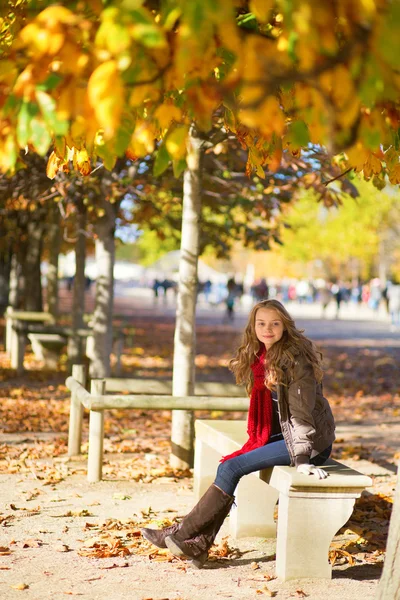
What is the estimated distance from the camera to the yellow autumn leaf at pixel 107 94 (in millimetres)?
2980

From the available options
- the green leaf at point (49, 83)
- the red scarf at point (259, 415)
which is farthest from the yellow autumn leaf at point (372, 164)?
the green leaf at point (49, 83)

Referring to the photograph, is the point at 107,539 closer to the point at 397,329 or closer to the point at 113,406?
the point at 113,406

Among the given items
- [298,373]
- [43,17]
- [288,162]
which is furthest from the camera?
[288,162]

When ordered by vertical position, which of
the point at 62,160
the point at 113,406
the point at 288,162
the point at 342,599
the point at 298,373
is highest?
the point at 288,162

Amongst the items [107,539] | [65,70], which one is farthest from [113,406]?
[65,70]

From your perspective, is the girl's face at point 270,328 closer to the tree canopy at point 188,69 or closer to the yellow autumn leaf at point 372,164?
the yellow autumn leaf at point 372,164

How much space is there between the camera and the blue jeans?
5.54m

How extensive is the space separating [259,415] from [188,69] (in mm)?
3044

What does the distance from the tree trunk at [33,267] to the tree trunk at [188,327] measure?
12060 mm

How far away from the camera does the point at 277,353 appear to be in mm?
5645

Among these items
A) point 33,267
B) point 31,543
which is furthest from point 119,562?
point 33,267

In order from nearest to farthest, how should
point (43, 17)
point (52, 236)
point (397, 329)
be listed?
point (43, 17) → point (52, 236) → point (397, 329)

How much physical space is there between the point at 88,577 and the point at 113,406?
248cm

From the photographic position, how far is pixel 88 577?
5277 mm
